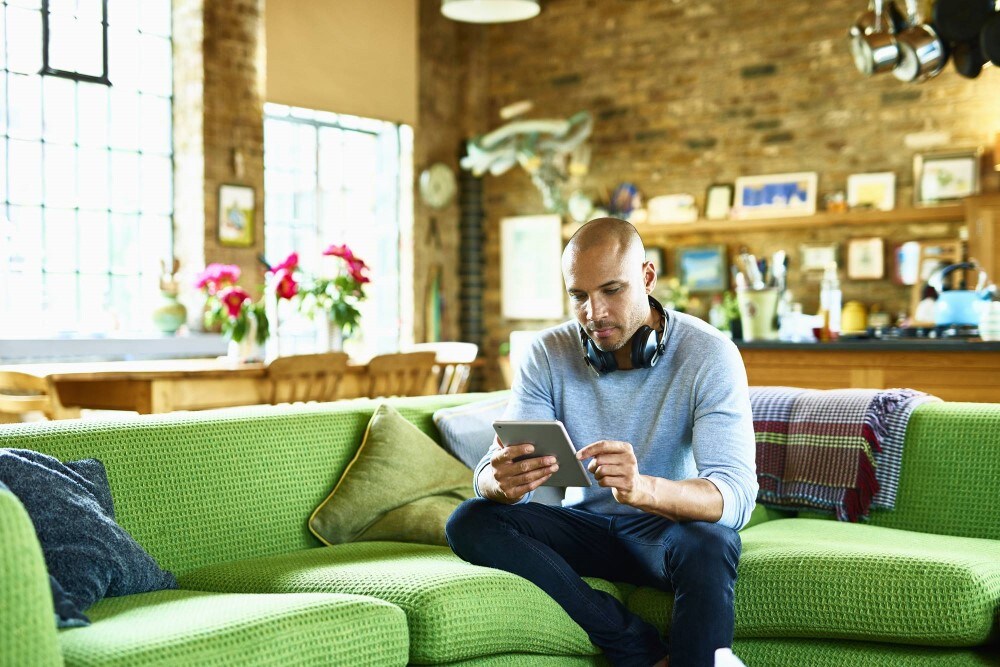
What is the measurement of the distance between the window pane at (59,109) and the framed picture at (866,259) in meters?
5.17

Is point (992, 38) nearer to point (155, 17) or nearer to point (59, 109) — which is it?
point (155, 17)

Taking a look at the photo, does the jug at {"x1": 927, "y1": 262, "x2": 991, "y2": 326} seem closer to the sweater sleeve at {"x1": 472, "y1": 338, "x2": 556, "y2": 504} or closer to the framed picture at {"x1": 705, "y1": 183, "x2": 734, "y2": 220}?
the sweater sleeve at {"x1": 472, "y1": 338, "x2": 556, "y2": 504}

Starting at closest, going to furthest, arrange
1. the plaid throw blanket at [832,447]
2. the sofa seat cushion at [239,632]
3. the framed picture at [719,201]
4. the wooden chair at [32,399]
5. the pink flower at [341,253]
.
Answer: the sofa seat cushion at [239,632], the plaid throw blanket at [832,447], the wooden chair at [32,399], the pink flower at [341,253], the framed picture at [719,201]

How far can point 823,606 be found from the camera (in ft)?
8.38

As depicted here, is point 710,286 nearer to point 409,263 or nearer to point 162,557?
point 409,263

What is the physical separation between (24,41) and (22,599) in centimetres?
615

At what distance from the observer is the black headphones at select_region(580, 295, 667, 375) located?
2.75 meters

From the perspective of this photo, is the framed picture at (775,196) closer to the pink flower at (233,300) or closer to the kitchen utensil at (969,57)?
the kitchen utensil at (969,57)

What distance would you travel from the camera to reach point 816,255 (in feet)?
26.9

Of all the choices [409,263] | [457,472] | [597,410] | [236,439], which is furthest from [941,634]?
[409,263]

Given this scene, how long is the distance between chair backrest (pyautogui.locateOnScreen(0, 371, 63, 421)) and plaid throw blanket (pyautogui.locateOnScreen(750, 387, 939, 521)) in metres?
3.00

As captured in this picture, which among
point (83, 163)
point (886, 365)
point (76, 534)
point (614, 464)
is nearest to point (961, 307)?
point (886, 365)

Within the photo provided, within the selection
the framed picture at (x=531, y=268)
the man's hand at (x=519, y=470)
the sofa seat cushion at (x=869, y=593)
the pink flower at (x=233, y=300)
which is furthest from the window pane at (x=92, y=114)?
the sofa seat cushion at (x=869, y=593)

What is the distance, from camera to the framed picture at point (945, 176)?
7.60m
